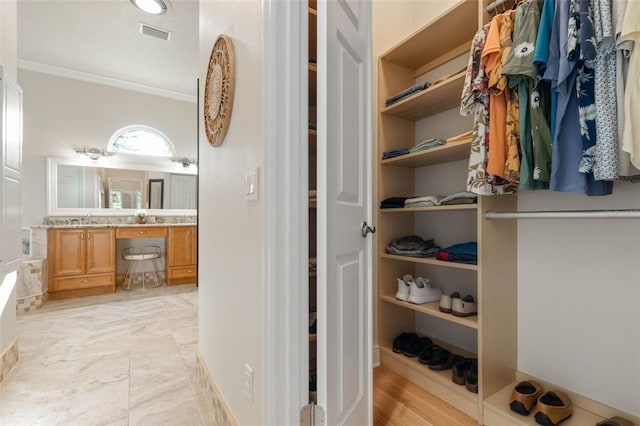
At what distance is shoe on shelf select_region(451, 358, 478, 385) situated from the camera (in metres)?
1.49

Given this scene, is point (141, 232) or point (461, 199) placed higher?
point (461, 199)

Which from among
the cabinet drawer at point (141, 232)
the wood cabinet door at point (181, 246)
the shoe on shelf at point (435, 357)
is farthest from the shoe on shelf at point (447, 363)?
the cabinet drawer at point (141, 232)

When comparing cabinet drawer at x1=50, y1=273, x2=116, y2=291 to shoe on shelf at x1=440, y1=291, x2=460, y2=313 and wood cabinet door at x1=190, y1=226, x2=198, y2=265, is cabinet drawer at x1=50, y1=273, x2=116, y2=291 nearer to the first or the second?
wood cabinet door at x1=190, y1=226, x2=198, y2=265

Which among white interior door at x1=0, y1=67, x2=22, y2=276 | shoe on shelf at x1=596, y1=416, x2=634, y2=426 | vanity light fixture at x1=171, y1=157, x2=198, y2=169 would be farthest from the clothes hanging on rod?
vanity light fixture at x1=171, y1=157, x2=198, y2=169

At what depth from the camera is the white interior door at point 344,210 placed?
3.20 feet

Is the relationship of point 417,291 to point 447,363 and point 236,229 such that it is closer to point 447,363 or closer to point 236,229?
point 447,363

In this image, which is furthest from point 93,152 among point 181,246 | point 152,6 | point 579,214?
point 579,214

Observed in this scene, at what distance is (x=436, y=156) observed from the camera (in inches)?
68.1

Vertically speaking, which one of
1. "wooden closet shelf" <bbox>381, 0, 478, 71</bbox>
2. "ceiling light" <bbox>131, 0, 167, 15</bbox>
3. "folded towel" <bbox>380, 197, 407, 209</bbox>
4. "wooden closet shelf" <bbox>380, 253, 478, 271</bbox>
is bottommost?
"wooden closet shelf" <bbox>380, 253, 478, 271</bbox>

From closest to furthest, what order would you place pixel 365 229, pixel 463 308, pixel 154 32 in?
pixel 365 229, pixel 463 308, pixel 154 32

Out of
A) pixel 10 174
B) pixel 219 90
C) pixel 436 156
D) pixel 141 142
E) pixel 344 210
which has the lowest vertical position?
pixel 344 210

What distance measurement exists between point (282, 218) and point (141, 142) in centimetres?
457

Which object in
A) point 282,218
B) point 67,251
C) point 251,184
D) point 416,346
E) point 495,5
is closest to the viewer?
point 282,218

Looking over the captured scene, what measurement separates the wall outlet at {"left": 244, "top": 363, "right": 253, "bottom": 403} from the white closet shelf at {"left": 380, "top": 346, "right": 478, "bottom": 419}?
1.01 meters
